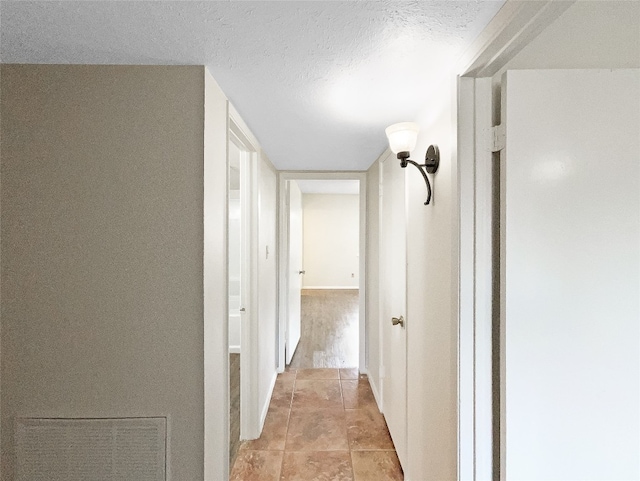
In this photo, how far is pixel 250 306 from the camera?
6.67 feet

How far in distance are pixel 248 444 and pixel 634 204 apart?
94.0 inches

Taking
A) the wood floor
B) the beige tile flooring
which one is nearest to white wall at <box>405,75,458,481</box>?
the beige tile flooring

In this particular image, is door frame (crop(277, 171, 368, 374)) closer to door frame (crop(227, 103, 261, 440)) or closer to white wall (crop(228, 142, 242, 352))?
white wall (crop(228, 142, 242, 352))

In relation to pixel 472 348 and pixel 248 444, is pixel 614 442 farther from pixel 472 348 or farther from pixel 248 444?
pixel 248 444

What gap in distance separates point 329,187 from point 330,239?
150cm

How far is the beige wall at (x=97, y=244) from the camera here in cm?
105

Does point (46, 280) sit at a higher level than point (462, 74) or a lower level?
lower

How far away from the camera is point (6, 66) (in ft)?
3.46

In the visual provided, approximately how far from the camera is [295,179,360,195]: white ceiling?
530cm

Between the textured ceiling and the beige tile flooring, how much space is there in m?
2.10

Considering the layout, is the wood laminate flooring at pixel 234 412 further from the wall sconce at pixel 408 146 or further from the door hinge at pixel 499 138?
the door hinge at pixel 499 138

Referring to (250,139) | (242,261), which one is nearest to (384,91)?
(250,139)

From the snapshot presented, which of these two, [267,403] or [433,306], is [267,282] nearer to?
[267,403]

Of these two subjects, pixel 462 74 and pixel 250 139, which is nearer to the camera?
pixel 462 74
